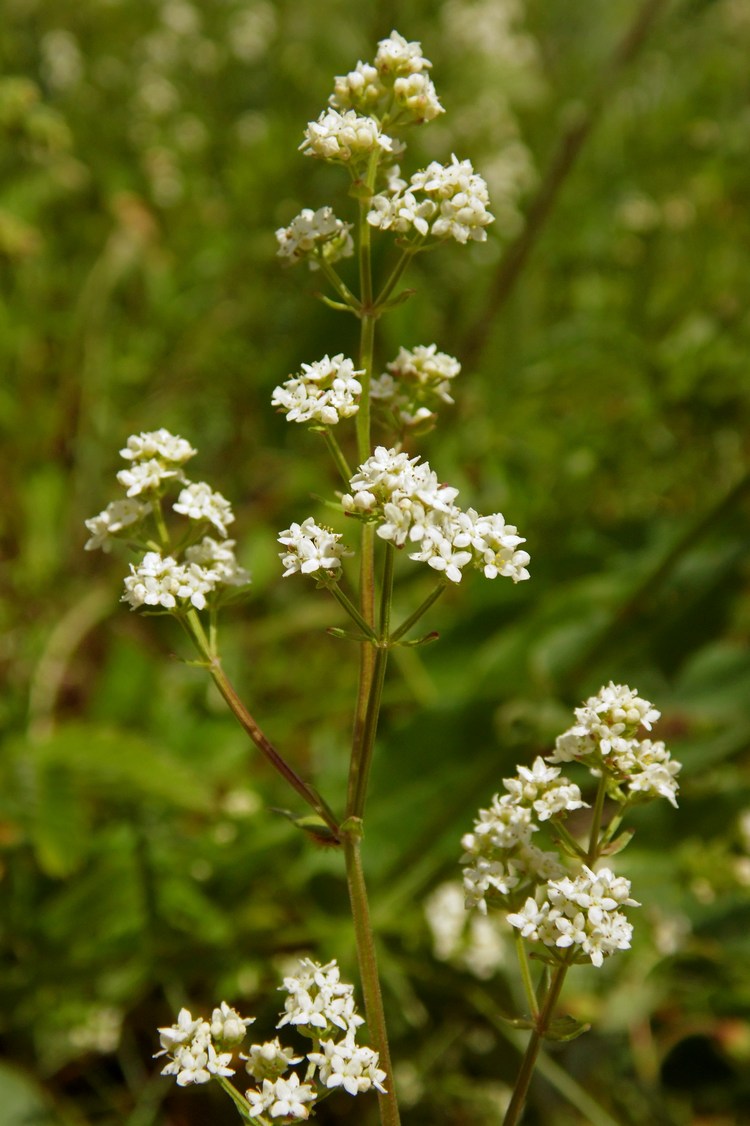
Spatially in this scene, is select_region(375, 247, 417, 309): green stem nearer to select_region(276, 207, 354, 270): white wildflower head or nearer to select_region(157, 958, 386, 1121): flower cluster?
select_region(276, 207, 354, 270): white wildflower head

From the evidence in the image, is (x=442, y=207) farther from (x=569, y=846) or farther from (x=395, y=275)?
(x=569, y=846)

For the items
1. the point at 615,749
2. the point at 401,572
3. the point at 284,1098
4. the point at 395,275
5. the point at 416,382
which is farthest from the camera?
the point at 401,572

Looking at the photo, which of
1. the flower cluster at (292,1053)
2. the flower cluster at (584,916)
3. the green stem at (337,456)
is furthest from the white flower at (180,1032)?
the green stem at (337,456)

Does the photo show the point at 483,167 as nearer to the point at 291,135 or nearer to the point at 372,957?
the point at 291,135

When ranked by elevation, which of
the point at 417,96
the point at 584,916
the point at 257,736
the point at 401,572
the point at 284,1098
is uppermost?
the point at 401,572

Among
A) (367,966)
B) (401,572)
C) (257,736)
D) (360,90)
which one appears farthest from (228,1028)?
(401,572)
